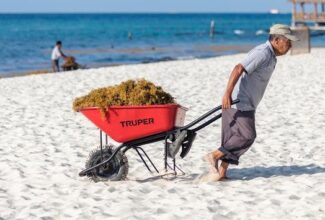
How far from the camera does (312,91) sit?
14.3 meters

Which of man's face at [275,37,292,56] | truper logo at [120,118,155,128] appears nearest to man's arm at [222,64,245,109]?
man's face at [275,37,292,56]

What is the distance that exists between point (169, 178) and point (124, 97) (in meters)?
1.12

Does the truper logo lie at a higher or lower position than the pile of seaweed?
lower

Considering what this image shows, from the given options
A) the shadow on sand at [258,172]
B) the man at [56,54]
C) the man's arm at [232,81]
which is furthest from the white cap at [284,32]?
the man at [56,54]

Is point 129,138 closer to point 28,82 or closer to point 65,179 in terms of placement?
point 65,179

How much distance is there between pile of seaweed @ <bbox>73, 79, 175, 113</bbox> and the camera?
6473mm

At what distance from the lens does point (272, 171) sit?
7.51m

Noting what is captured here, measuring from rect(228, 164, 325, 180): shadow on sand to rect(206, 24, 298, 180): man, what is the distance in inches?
25.6

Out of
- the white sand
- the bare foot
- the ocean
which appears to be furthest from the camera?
the ocean

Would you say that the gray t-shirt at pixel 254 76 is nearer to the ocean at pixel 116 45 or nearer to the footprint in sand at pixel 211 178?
the footprint in sand at pixel 211 178

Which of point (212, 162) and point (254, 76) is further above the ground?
point (254, 76)

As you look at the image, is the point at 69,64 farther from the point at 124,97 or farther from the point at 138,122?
the point at 138,122

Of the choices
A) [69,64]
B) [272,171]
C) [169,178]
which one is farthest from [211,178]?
[69,64]

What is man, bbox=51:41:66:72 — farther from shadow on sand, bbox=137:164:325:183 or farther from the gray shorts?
the gray shorts
